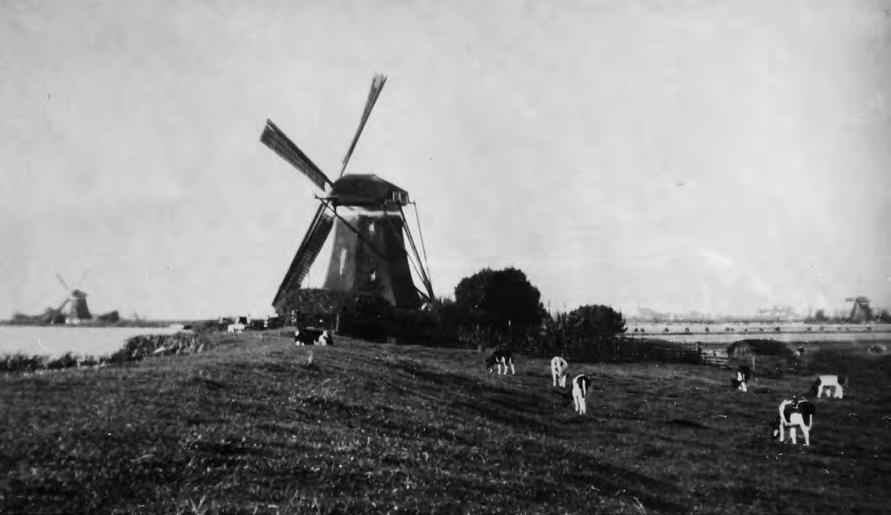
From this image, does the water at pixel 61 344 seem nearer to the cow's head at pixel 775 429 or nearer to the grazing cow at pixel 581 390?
the grazing cow at pixel 581 390

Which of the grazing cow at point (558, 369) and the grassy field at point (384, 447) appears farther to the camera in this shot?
the grazing cow at point (558, 369)

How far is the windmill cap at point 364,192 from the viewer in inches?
2154

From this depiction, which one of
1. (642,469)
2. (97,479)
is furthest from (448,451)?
(97,479)

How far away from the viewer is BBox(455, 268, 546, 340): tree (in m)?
52.5

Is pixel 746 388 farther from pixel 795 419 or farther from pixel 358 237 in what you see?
pixel 358 237

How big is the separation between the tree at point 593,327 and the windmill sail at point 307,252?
2151 cm

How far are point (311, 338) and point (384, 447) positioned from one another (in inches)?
803

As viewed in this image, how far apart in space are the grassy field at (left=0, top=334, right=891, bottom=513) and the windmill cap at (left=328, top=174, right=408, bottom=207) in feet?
93.5

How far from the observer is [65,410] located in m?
12.6

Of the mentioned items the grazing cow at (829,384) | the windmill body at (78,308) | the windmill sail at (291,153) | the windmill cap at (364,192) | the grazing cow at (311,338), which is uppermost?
the windmill sail at (291,153)

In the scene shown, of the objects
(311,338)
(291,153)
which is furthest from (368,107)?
(311,338)

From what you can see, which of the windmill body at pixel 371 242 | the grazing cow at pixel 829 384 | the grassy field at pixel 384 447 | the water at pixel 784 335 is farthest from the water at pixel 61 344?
the water at pixel 784 335

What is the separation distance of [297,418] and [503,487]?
→ 18.6ft

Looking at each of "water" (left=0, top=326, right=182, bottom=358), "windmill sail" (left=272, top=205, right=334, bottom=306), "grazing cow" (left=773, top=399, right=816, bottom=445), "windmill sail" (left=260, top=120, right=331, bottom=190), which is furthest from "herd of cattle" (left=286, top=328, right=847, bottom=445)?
"windmill sail" (left=260, top=120, right=331, bottom=190)
